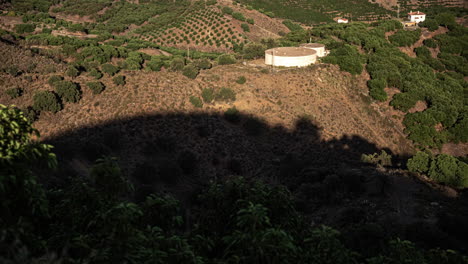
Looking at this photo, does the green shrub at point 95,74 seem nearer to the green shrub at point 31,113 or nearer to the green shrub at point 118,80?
the green shrub at point 118,80

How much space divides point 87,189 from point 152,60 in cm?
3938

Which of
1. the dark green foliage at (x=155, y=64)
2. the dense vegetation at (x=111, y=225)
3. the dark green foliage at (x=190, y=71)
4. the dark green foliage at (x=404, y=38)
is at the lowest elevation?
the dark green foliage at (x=404, y=38)

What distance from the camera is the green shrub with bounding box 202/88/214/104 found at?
1489 inches

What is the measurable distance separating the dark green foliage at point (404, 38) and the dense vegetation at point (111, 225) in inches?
2524

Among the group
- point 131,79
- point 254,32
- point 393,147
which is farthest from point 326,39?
point 131,79

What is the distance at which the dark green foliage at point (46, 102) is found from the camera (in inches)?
1234

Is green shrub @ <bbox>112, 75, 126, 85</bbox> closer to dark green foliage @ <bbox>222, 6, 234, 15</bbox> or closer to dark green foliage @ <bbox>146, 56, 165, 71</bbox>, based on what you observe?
dark green foliage @ <bbox>146, 56, 165, 71</bbox>

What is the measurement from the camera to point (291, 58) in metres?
44.8

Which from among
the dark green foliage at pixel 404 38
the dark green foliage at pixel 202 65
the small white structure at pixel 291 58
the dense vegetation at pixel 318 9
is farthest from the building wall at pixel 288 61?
the dense vegetation at pixel 318 9

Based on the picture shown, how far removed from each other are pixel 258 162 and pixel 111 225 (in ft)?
84.6

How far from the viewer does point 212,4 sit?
8000 cm

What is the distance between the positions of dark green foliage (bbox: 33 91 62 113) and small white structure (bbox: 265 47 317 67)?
2517cm

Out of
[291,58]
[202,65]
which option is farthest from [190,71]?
[291,58]

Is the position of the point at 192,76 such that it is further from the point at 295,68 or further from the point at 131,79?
the point at 295,68
